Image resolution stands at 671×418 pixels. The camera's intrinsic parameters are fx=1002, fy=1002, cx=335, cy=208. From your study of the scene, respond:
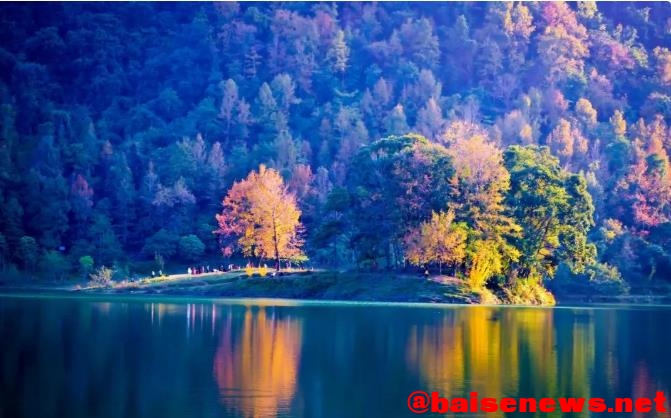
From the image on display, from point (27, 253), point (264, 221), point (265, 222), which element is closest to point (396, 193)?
point (265, 222)

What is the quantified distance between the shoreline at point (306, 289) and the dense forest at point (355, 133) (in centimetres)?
231

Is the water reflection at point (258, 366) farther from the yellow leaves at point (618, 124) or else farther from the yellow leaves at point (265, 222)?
the yellow leaves at point (618, 124)

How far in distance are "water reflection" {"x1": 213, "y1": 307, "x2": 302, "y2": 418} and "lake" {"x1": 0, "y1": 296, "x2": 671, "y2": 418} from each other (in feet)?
0.18

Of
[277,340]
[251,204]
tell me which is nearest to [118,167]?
[251,204]

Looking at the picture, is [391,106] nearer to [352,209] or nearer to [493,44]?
[493,44]

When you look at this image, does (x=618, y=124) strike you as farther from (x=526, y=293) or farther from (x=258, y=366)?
(x=258, y=366)

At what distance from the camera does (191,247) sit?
3883 inches

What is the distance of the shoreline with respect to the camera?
230ft

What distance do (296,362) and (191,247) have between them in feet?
227

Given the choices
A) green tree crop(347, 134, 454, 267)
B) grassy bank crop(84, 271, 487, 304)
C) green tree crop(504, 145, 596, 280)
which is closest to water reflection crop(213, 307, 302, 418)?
grassy bank crop(84, 271, 487, 304)

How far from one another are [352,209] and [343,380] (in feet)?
166

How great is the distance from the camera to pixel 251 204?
278ft

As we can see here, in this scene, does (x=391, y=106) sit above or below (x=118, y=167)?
above

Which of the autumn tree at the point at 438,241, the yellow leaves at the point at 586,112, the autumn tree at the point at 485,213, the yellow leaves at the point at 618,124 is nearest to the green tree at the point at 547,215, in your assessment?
the autumn tree at the point at 485,213
